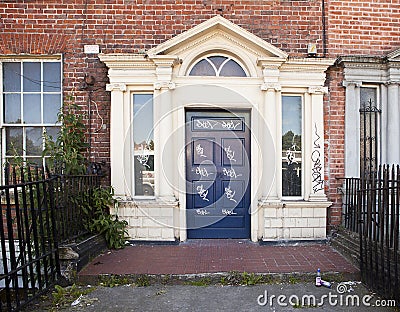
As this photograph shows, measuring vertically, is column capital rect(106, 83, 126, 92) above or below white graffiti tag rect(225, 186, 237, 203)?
above

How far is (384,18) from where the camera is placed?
6543 mm

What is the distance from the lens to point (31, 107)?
6.53m

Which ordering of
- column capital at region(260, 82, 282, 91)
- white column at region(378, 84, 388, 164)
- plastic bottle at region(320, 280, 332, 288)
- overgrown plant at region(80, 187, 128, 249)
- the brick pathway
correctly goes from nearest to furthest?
plastic bottle at region(320, 280, 332, 288)
the brick pathway
overgrown plant at region(80, 187, 128, 249)
column capital at region(260, 82, 282, 91)
white column at region(378, 84, 388, 164)

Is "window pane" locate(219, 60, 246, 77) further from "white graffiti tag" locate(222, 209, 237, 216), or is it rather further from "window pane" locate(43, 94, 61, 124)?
"window pane" locate(43, 94, 61, 124)

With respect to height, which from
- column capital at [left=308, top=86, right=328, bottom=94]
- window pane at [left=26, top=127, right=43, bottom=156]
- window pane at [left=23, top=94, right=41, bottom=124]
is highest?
column capital at [left=308, top=86, right=328, bottom=94]

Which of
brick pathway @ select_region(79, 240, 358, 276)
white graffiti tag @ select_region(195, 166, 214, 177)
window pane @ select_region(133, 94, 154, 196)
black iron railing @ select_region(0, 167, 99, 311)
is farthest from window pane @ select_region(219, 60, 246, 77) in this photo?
black iron railing @ select_region(0, 167, 99, 311)

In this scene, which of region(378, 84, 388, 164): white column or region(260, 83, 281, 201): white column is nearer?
region(260, 83, 281, 201): white column

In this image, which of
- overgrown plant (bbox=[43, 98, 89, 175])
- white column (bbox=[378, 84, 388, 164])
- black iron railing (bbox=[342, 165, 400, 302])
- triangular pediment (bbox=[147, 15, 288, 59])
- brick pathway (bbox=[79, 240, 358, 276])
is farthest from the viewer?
white column (bbox=[378, 84, 388, 164])

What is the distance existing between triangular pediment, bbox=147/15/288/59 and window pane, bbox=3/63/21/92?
2490 millimetres

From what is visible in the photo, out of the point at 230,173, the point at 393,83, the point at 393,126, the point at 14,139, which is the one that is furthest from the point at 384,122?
the point at 14,139

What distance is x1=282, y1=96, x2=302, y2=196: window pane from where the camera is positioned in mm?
6484

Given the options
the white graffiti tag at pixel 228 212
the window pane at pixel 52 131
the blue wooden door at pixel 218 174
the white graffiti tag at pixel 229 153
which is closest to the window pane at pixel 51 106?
the window pane at pixel 52 131

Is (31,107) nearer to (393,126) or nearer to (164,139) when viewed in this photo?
(164,139)

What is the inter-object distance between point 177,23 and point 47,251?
14.3ft
